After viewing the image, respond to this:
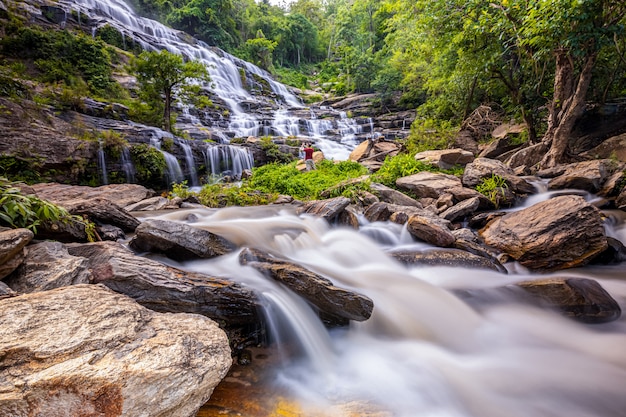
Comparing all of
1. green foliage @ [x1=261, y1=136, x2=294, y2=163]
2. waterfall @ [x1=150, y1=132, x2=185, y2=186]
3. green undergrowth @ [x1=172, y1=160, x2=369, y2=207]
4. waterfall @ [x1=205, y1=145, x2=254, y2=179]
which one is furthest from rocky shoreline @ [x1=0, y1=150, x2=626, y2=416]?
green foliage @ [x1=261, y1=136, x2=294, y2=163]

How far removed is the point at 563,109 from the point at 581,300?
7586 millimetres

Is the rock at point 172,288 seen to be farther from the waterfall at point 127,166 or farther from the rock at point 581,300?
the waterfall at point 127,166

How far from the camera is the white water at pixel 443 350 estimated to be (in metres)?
2.21

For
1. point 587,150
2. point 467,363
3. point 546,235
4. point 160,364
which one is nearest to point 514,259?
point 546,235

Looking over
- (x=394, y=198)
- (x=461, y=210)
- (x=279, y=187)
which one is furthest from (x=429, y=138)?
(x=279, y=187)

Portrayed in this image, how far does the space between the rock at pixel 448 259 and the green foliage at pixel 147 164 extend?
9.22 metres

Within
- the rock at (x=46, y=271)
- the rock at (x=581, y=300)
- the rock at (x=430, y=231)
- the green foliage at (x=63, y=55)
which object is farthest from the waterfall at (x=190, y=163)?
the rock at (x=581, y=300)

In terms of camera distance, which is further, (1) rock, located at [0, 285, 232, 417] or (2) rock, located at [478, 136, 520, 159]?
(2) rock, located at [478, 136, 520, 159]

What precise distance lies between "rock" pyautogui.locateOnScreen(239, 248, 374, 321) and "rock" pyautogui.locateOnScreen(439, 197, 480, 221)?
12.7 feet

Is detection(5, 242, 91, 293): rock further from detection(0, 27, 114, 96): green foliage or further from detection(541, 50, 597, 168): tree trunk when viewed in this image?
detection(0, 27, 114, 96): green foliage

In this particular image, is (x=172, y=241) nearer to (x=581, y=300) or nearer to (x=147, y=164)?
(x=581, y=300)

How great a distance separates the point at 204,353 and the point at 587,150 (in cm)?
1232

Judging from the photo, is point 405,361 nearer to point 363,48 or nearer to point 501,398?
point 501,398

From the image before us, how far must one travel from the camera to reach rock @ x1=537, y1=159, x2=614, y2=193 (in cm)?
653
